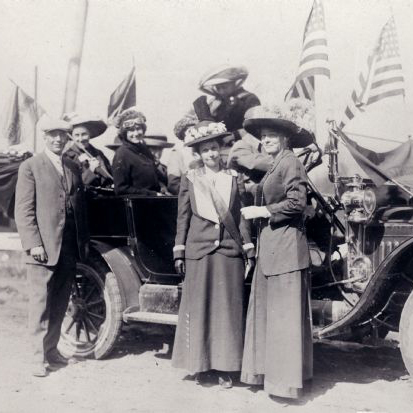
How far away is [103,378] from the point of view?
4398 millimetres

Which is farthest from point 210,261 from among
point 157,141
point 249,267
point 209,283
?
point 157,141

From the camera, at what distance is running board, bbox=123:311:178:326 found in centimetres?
447

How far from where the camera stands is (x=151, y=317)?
456 cm

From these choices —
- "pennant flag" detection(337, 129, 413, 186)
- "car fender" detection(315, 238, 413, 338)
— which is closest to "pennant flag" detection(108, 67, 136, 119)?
"pennant flag" detection(337, 129, 413, 186)

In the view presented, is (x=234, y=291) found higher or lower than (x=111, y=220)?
lower

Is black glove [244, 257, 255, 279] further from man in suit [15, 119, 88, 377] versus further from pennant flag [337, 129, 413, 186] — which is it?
man in suit [15, 119, 88, 377]

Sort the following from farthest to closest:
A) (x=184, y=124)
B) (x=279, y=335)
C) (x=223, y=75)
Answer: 1. (x=184, y=124)
2. (x=223, y=75)
3. (x=279, y=335)

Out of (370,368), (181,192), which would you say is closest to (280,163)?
(181,192)

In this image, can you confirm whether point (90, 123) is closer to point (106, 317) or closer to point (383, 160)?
point (106, 317)

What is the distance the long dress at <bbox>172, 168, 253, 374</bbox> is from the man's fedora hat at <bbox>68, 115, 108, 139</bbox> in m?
1.59

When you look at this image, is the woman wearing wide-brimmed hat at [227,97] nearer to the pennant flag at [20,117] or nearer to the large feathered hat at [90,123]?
the large feathered hat at [90,123]

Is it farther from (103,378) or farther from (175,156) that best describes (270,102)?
(103,378)

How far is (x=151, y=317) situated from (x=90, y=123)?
199 centimetres

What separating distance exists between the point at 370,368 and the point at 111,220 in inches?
96.4
